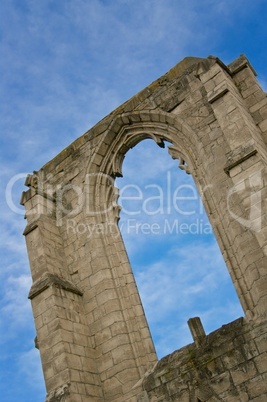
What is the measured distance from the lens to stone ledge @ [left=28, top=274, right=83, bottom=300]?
354 inches

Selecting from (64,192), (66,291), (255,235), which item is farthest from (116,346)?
(64,192)

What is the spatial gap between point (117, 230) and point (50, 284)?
184cm

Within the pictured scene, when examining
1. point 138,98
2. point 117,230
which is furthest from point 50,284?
point 138,98

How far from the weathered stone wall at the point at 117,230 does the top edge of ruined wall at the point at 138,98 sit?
0.03 metres

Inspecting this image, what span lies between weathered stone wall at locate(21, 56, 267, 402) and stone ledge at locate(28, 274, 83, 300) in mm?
22

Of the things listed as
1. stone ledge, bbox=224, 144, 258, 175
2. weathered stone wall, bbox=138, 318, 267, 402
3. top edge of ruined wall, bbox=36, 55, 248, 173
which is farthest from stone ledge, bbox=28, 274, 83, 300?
stone ledge, bbox=224, 144, 258, 175

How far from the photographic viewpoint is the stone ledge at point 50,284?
354 inches

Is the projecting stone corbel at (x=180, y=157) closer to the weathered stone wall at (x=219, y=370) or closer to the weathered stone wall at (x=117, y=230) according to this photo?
the weathered stone wall at (x=117, y=230)

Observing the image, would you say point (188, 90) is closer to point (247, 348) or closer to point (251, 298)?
point (251, 298)

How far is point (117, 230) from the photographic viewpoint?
1011 cm

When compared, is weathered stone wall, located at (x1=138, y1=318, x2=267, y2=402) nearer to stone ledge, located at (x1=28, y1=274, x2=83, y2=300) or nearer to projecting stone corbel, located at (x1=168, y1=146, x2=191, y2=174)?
stone ledge, located at (x1=28, y1=274, x2=83, y2=300)

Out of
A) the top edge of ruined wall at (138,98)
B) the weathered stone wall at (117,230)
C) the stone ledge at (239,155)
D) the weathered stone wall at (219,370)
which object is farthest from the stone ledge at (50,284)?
the stone ledge at (239,155)

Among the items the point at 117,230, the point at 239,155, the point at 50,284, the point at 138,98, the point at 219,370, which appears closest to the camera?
the point at 219,370

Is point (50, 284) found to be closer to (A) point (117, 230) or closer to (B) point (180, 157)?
(A) point (117, 230)
